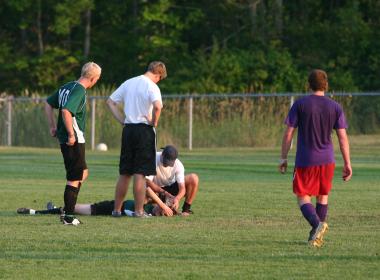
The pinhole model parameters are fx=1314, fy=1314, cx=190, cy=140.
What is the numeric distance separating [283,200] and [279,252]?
266 inches

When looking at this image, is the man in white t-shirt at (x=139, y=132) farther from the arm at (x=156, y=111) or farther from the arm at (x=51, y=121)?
the arm at (x=51, y=121)

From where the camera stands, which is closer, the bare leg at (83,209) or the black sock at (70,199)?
the black sock at (70,199)

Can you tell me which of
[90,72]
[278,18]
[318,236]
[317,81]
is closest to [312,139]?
[317,81]

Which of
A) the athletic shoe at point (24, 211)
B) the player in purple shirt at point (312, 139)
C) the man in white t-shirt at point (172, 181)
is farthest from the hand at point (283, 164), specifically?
the athletic shoe at point (24, 211)

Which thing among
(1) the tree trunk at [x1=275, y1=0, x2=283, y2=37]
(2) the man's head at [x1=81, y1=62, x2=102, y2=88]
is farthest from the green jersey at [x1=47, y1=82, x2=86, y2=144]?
(1) the tree trunk at [x1=275, y1=0, x2=283, y2=37]

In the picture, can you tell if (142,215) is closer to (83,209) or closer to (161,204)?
(161,204)

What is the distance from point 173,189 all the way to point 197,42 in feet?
142

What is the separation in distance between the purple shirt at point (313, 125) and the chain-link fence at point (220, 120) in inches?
1130

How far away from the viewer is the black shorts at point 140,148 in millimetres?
15266

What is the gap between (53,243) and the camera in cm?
1212

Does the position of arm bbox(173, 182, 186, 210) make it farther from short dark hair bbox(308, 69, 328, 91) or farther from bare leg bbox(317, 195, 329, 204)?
short dark hair bbox(308, 69, 328, 91)

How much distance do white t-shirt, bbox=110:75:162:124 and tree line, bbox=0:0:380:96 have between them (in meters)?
35.2

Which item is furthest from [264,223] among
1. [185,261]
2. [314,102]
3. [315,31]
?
[315,31]

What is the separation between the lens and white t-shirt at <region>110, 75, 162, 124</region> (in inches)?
601
